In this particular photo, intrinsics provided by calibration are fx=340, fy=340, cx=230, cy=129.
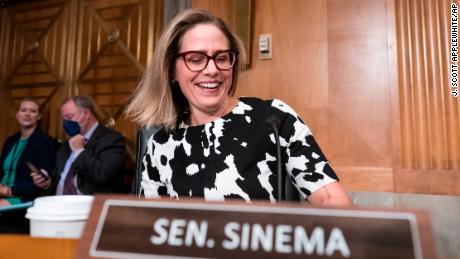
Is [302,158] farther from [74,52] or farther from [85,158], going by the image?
[74,52]

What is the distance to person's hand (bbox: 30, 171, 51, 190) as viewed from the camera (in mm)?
2032

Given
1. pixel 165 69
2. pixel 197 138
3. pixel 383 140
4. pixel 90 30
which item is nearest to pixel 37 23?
pixel 90 30

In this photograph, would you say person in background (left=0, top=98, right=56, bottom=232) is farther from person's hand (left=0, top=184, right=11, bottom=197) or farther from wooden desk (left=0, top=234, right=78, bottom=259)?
wooden desk (left=0, top=234, right=78, bottom=259)

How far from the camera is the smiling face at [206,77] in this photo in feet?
2.97

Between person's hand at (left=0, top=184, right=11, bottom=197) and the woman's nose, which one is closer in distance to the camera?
the woman's nose

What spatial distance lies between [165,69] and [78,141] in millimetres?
1239

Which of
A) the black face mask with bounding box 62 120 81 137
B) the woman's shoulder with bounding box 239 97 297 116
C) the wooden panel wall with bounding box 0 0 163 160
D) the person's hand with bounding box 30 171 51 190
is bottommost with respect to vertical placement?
the person's hand with bounding box 30 171 51 190

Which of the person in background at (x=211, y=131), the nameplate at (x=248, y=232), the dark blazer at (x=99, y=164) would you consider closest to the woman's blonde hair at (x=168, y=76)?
the person in background at (x=211, y=131)

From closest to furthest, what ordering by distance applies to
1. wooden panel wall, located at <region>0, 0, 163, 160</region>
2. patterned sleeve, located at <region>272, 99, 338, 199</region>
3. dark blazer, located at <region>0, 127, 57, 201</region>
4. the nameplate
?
the nameplate → patterned sleeve, located at <region>272, 99, 338, 199</region> → dark blazer, located at <region>0, 127, 57, 201</region> → wooden panel wall, located at <region>0, 0, 163, 160</region>

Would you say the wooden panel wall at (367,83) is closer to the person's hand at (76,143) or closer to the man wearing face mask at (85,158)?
the man wearing face mask at (85,158)

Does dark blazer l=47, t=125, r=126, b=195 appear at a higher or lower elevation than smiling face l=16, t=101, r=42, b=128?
lower

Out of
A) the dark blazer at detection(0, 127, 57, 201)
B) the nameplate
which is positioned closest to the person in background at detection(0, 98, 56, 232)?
the dark blazer at detection(0, 127, 57, 201)

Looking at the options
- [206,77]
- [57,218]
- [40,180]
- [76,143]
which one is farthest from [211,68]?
[40,180]

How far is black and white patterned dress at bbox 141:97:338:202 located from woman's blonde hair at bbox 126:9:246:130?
8 centimetres
